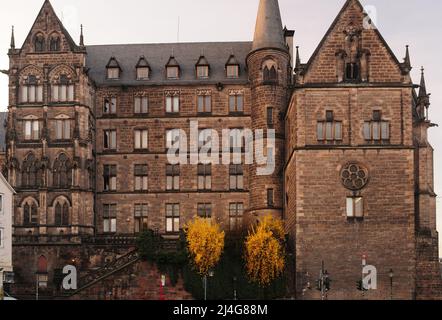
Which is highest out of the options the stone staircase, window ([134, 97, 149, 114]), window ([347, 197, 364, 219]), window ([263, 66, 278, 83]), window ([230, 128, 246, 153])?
window ([263, 66, 278, 83])

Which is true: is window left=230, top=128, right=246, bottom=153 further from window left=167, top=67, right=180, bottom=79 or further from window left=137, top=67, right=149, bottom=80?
window left=137, top=67, right=149, bottom=80

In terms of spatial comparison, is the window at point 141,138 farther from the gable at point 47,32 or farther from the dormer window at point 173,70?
the gable at point 47,32

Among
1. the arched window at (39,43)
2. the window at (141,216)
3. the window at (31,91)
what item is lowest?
the window at (141,216)

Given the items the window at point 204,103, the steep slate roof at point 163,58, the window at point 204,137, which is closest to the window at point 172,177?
the window at point 204,137

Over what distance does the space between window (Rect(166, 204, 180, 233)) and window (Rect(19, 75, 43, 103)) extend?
1446cm

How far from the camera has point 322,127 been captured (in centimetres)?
5169

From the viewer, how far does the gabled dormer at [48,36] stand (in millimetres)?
63531

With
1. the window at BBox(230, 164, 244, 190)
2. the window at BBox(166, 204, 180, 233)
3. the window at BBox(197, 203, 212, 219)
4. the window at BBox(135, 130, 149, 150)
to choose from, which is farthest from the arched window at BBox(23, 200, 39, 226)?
the window at BBox(230, 164, 244, 190)

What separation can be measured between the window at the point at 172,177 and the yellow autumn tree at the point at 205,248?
41.3 feet

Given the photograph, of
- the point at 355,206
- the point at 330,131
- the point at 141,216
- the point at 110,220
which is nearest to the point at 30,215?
the point at 110,220

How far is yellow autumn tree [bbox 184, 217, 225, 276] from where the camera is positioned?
52.1 metres

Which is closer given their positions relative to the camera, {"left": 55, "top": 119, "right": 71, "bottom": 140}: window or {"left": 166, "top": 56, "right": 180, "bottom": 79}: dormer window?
{"left": 55, "top": 119, "right": 71, "bottom": 140}: window

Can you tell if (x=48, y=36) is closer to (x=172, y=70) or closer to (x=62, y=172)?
(x=172, y=70)
